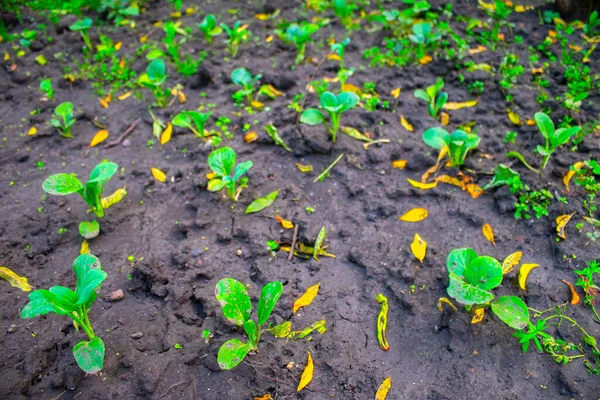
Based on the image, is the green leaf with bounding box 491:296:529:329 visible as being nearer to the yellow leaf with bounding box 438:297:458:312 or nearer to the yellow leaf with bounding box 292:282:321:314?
the yellow leaf with bounding box 438:297:458:312

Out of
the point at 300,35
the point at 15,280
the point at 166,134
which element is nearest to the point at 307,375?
the point at 15,280

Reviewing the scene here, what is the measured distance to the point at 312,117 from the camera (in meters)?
3.09

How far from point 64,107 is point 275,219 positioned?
5.76 feet

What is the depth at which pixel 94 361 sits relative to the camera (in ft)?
6.67

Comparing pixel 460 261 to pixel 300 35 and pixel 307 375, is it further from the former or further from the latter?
pixel 300 35

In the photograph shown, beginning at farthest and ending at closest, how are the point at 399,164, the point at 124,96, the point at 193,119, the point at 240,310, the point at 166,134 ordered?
the point at 124,96, the point at 166,134, the point at 193,119, the point at 399,164, the point at 240,310

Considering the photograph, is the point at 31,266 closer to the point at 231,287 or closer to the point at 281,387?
the point at 231,287

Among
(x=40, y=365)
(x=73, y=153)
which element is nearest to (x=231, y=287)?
(x=40, y=365)

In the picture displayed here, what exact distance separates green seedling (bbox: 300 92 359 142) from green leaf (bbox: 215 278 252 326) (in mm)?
1319

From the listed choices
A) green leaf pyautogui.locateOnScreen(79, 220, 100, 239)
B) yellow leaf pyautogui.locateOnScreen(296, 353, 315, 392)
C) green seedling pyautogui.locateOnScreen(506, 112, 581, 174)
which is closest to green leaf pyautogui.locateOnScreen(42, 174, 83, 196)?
green leaf pyautogui.locateOnScreen(79, 220, 100, 239)

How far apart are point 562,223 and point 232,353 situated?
1938mm

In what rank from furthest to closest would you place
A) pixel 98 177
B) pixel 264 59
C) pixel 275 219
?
pixel 264 59 → pixel 275 219 → pixel 98 177

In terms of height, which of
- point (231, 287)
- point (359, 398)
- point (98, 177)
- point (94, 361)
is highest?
point (98, 177)

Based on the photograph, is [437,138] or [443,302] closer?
[443,302]
